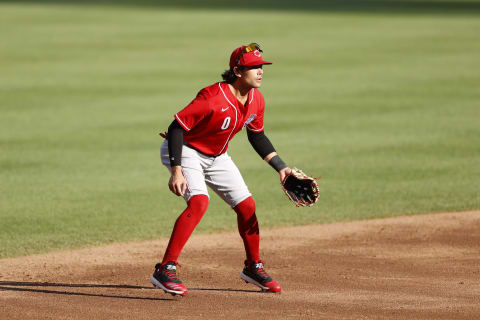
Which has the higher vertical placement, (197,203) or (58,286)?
(197,203)

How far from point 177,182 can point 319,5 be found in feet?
107

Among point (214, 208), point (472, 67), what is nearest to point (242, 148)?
point (214, 208)

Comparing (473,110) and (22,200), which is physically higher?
(473,110)

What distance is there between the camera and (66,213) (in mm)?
8656

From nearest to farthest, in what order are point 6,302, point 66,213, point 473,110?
point 6,302 < point 66,213 < point 473,110

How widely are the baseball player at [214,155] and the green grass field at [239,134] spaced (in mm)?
2111

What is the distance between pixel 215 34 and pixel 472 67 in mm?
8910

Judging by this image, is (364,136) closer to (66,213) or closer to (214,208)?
(214,208)

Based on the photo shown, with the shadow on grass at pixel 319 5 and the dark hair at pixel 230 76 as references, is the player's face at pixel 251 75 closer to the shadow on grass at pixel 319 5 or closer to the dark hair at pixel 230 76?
the dark hair at pixel 230 76

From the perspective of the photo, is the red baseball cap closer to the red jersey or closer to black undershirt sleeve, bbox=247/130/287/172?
the red jersey

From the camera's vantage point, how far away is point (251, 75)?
224 inches

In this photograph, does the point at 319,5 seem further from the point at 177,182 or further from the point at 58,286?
the point at 177,182

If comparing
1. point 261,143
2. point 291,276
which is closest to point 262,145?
point 261,143

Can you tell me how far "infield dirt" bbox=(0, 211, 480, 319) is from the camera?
540 centimetres
